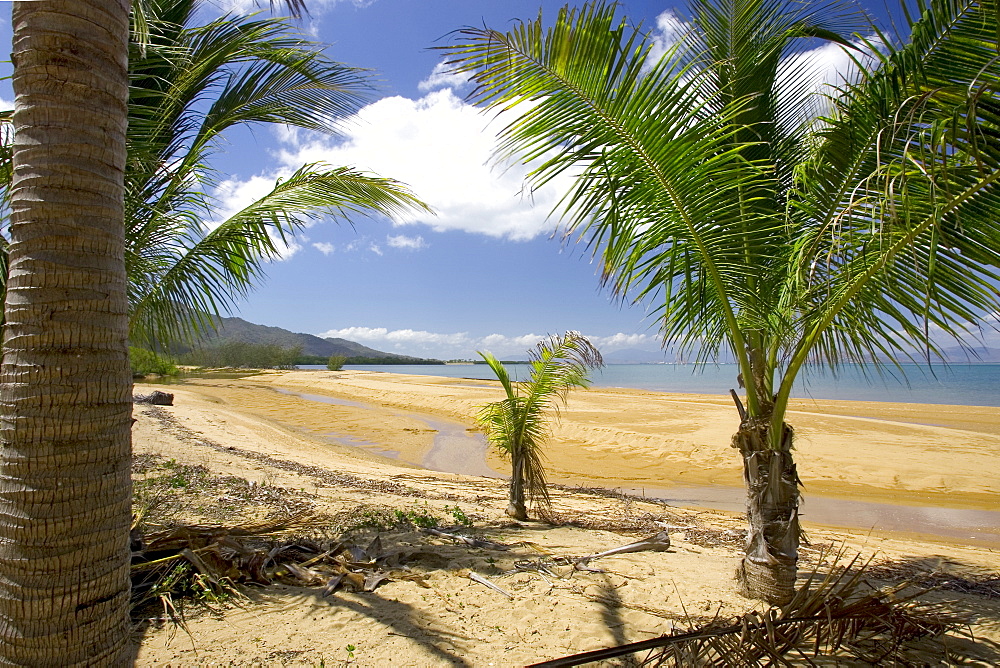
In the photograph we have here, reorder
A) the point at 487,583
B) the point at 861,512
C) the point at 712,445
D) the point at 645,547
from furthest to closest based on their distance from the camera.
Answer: the point at 712,445
the point at 861,512
the point at 645,547
the point at 487,583

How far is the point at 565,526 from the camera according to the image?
598cm

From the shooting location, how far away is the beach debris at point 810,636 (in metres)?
2.06

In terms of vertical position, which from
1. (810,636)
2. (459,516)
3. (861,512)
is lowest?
(861,512)

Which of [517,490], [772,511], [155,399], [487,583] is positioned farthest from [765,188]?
[155,399]

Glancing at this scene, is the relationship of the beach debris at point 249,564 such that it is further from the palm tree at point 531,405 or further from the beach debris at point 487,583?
the palm tree at point 531,405

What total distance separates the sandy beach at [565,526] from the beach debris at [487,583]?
0.18 feet

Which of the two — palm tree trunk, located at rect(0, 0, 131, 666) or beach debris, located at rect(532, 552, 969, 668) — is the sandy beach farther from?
palm tree trunk, located at rect(0, 0, 131, 666)

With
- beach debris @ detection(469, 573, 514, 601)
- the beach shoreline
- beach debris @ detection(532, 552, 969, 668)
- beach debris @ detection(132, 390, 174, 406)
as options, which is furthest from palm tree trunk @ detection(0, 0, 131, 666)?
beach debris @ detection(132, 390, 174, 406)

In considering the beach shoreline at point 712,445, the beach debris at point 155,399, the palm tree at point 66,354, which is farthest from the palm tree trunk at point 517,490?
the beach debris at point 155,399

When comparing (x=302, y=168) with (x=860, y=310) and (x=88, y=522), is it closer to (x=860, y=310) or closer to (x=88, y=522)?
(x=88, y=522)

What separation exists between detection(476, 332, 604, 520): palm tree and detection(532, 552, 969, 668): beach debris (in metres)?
3.43

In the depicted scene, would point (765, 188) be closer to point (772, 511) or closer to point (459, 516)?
point (772, 511)

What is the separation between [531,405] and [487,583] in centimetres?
271

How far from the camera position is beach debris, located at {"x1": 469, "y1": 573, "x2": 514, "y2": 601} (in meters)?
3.57
